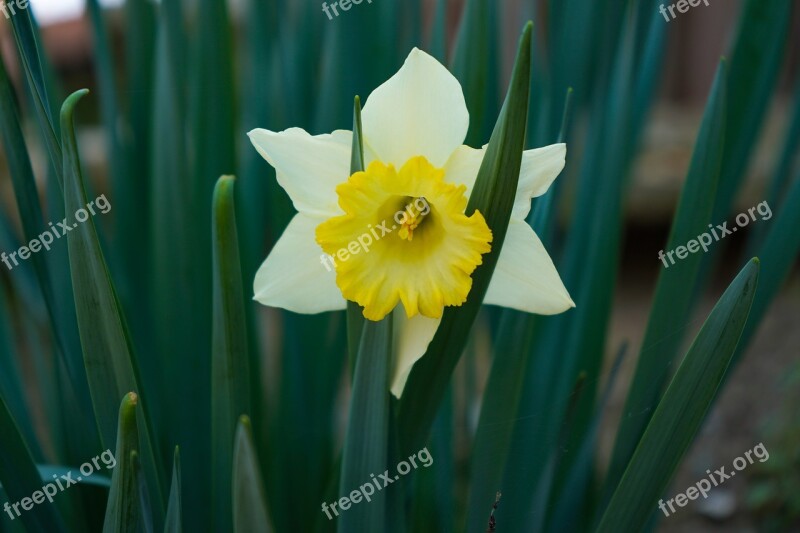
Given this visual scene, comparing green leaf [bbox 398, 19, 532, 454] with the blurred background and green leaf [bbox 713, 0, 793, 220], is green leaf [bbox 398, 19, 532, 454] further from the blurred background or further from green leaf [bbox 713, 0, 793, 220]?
the blurred background

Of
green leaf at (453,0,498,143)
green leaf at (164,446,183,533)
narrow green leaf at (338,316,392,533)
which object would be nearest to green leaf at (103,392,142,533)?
green leaf at (164,446,183,533)

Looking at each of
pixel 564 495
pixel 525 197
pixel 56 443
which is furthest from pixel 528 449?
pixel 56 443

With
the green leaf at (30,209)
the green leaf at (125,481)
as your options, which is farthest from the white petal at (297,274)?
the green leaf at (30,209)

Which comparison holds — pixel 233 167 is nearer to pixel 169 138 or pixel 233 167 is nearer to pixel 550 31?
pixel 169 138

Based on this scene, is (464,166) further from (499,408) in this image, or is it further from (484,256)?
(499,408)

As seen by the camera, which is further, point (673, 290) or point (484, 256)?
point (673, 290)

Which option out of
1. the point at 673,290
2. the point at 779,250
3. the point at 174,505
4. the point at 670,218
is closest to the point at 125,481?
the point at 174,505
